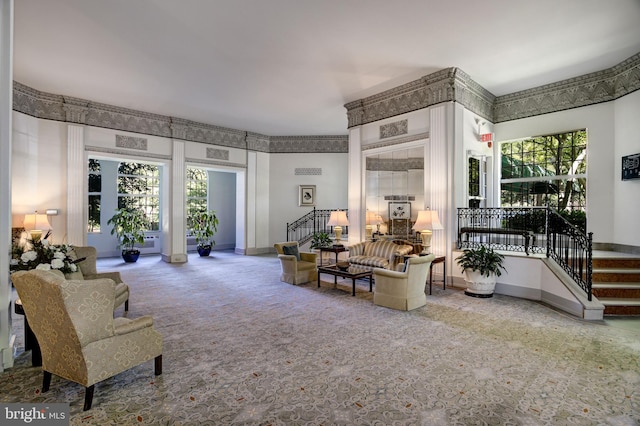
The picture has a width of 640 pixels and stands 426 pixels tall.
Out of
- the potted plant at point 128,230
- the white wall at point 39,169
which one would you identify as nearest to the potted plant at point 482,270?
the white wall at point 39,169

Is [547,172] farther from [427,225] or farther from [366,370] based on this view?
[366,370]

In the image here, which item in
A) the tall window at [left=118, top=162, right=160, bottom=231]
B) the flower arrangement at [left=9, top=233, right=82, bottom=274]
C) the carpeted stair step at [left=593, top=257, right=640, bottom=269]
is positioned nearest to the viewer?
the flower arrangement at [left=9, top=233, right=82, bottom=274]

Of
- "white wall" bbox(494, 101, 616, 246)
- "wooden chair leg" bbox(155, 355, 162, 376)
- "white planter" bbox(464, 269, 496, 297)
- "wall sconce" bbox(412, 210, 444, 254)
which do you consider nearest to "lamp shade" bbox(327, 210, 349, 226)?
"wall sconce" bbox(412, 210, 444, 254)

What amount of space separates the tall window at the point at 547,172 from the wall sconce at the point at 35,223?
10761mm

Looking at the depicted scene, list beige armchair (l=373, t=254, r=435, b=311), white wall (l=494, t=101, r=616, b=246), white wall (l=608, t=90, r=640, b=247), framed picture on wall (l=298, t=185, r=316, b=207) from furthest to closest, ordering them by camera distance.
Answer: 1. framed picture on wall (l=298, t=185, r=316, b=207)
2. white wall (l=494, t=101, r=616, b=246)
3. white wall (l=608, t=90, r=640, b=247)
4. beige armchair (l=373, t=254, r=435, b=311)

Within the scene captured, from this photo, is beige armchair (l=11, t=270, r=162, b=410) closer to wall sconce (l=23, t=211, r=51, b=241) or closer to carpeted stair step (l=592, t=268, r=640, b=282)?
wall sconce (l=23, t=211, r=51, b=241)

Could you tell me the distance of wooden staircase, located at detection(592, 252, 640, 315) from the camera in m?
4.89

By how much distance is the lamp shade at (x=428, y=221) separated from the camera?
249 inches

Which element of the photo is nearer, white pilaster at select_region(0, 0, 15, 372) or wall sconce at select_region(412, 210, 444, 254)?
white pilaster at select_region(0, 0, 15, 372)

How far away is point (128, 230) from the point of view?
417 inches

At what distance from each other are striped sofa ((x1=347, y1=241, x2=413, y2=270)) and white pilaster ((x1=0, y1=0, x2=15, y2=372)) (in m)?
5.27

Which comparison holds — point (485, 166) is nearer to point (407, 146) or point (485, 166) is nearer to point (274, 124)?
point (407, 146)

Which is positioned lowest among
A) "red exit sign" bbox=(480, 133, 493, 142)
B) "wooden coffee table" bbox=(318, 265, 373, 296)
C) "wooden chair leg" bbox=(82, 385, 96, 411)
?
"wooden chair leg" bbox=(82, 385, 96, 411)

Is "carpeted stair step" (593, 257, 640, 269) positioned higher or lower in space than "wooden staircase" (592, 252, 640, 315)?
higher
